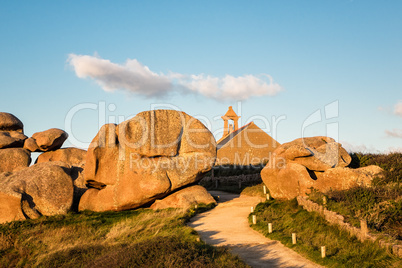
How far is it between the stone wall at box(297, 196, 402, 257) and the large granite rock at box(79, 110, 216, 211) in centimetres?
779

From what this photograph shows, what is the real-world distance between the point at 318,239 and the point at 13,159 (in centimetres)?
2464

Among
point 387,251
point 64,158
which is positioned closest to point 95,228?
point 387,251

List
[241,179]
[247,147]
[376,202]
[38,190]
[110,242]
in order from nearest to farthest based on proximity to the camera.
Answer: [110,242], [376,202], [38,190], [241,179], [247,147]

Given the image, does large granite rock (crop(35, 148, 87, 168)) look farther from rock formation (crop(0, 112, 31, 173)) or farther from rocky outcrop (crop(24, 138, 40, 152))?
rock formation (crop(0, 112, 31, 173))

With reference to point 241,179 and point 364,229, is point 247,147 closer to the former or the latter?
point 241,179

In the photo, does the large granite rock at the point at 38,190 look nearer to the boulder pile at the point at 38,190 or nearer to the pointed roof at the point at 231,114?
the boulder pile at the point at 38,190

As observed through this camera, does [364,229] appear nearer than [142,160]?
Yes

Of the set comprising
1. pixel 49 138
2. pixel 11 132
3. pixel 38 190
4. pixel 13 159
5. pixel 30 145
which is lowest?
pixel 38 190

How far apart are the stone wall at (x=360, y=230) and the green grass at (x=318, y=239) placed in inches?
6.4

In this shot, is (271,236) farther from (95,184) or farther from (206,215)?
(95,184)

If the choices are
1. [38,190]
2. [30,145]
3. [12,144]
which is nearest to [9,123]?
[12,144]

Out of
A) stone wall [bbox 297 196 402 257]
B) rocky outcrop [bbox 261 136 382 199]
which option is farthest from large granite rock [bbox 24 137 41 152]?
stone wall [bbox 297 196 402 257]

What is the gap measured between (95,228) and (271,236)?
25.3 feet

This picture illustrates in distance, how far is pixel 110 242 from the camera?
14367 millimetres
